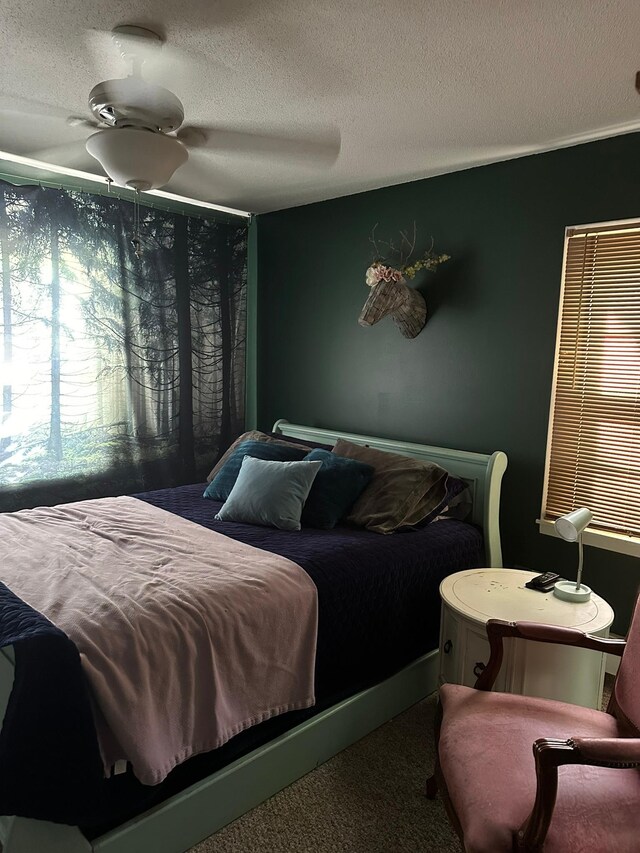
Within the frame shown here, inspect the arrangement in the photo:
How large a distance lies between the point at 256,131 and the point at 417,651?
2.41m

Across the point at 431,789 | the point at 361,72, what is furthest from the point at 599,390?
the point at 431,789

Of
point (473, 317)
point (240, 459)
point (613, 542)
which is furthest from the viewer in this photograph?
point (240, 459)

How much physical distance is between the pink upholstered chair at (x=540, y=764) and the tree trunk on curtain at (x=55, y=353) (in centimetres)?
272

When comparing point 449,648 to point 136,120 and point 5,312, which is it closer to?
point 136,120

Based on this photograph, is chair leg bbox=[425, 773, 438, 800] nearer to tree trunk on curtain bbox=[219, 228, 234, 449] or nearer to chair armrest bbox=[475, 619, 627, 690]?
chair armrest bbox=[475, 619, 627, 690]

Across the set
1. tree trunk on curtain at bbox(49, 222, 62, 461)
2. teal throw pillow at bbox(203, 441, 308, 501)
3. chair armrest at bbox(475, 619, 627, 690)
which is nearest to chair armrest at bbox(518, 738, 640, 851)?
chair armrest at bbox(475, 619, 627, 690)

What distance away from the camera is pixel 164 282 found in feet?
13.1

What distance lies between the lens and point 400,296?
3.27 meters

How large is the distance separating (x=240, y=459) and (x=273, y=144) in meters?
1.61

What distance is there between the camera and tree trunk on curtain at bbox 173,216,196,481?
4055 millimetres

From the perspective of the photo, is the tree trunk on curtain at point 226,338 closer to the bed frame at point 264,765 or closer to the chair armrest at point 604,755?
the bed frame at point 264,765

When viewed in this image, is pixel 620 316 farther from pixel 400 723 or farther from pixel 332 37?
pixel 400 723

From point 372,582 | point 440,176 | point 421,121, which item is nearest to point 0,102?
point 421,121

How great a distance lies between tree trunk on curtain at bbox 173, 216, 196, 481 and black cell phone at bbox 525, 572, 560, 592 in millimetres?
2551
